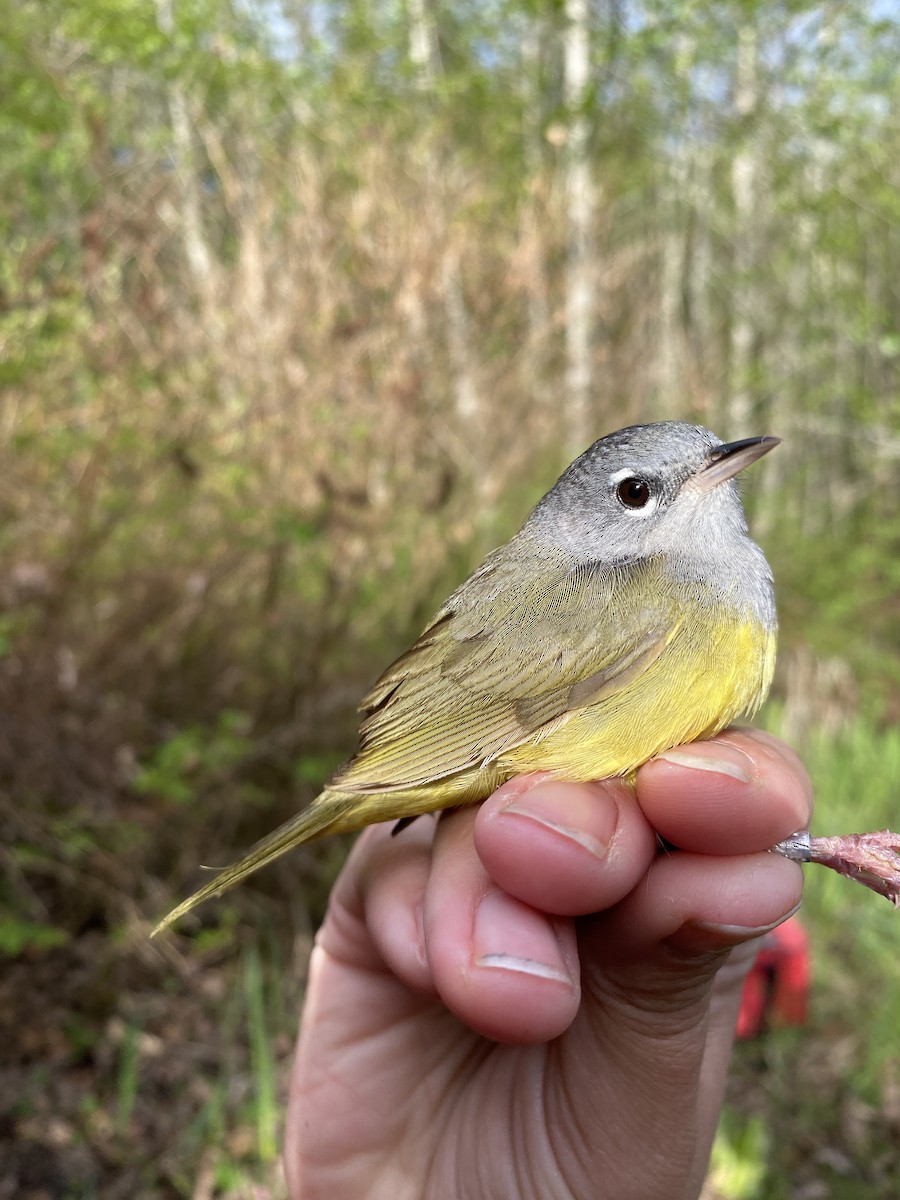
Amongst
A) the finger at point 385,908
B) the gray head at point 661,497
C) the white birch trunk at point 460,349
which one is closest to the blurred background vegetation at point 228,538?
the white birch trunk at point 460,349

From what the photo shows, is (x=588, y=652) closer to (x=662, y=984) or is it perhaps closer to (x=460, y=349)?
(x=662, y=984)

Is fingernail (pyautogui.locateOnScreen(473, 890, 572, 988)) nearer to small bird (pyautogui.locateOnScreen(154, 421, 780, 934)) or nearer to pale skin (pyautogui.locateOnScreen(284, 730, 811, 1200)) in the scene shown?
pale skin (pyautogui.locateOnScreen(284, 730, 811, 1200))

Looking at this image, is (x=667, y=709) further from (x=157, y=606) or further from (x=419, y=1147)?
(x=157, y=606)

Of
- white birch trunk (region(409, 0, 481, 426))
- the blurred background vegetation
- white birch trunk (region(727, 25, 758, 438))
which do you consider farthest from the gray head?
white birch trunk (region(727, 25, 758, 438))

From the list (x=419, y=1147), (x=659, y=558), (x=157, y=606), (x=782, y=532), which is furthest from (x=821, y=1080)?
(x=782, y=532)

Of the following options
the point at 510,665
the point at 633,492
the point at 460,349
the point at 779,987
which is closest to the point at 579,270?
the point at 460,349

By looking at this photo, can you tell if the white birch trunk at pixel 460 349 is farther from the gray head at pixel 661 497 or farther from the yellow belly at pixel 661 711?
the yellow belly at pixel 661 711
